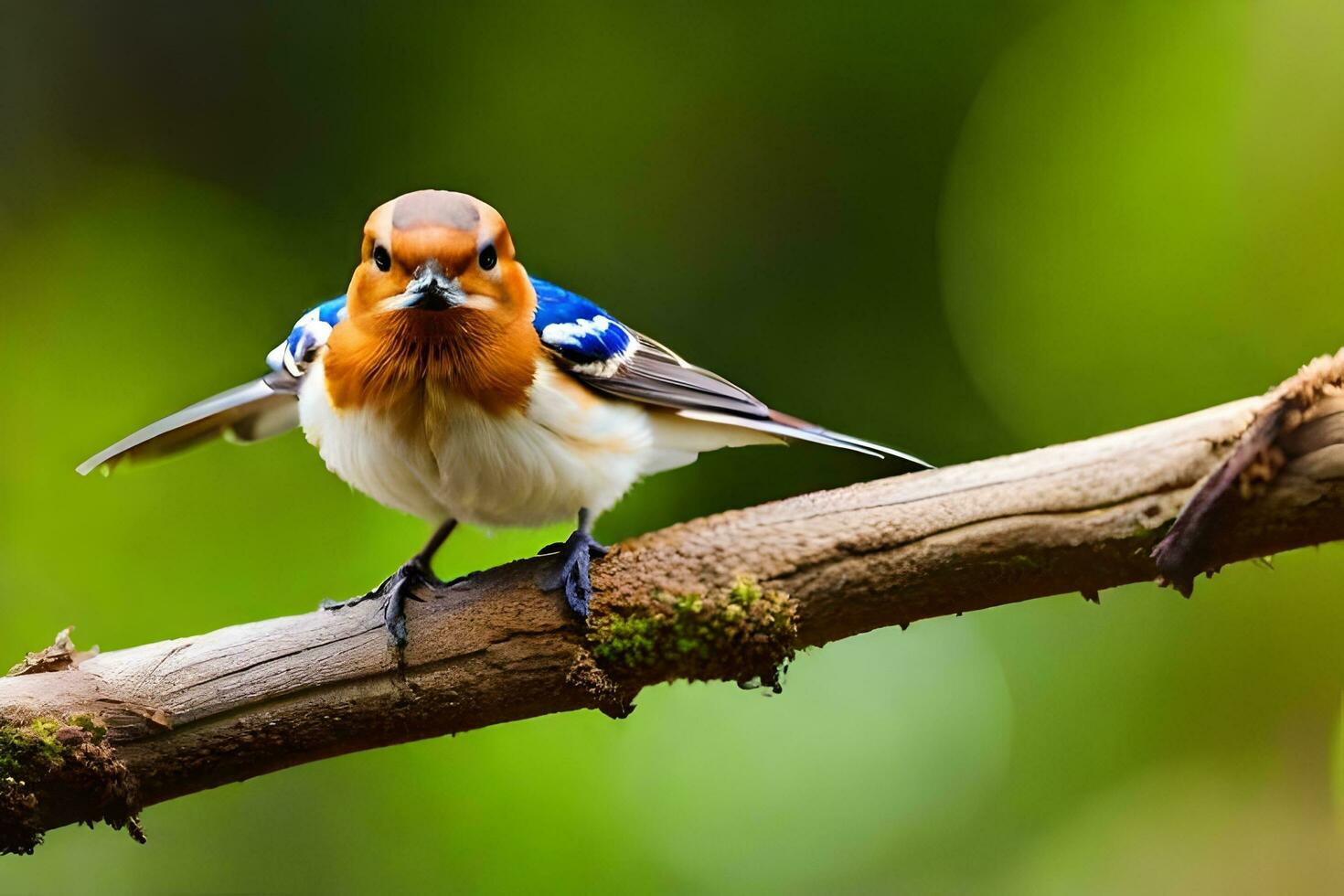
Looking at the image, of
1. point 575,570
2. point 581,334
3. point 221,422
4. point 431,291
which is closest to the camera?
point 431,291

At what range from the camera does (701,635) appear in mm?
1626

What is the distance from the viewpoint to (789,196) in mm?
3385

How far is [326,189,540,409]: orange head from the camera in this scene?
5.24 ft

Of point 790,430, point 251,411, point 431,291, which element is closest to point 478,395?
point 431,291

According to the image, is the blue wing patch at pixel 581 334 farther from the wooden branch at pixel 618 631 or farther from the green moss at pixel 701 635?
the green moss at pixel 701 635

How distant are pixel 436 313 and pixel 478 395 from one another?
13cm

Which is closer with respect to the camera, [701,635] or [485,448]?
[701,635]

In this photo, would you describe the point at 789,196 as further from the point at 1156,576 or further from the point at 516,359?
the point at 1156,576

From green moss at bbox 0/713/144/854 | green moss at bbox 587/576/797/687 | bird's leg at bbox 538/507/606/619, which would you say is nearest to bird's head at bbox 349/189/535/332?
bird's leg at bbox 538/507/606/619

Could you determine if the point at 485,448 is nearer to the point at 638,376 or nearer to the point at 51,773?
the point at 638,376

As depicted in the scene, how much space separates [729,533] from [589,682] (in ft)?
0.88

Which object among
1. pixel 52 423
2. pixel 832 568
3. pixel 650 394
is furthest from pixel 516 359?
pixel 52 423

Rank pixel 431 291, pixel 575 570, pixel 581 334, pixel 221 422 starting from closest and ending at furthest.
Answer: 1. pixel 431 291
2. pixel 575 570
3. pixel 581 334
4. pixel 221 422

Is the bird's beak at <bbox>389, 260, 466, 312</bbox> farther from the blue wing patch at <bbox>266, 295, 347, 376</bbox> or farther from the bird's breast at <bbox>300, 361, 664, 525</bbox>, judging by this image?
the blue wing patch at <bbox>266, 295, 347, 376</bbox>
